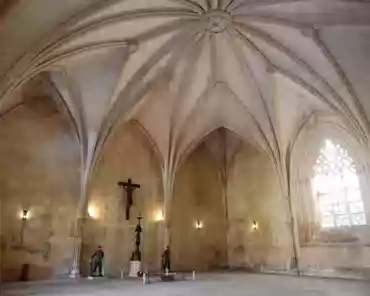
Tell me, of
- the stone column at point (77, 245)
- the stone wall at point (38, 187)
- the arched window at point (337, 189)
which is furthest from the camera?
the arched window at point (337, 189)

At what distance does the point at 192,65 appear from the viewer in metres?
13.2

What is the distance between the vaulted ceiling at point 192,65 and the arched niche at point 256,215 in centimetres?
150

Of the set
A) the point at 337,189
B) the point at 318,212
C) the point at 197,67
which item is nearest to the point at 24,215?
the point at 197,67

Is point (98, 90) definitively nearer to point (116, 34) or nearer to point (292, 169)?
point (116, 34)

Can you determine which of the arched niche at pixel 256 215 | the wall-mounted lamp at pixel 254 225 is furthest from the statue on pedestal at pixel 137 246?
the wall-mounted lamp at pixel 254 225

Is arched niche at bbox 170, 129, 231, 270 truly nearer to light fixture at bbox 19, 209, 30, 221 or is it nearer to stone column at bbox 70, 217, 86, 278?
stone column at bbox 70, 217, 86, 278

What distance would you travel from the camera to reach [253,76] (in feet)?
43.7

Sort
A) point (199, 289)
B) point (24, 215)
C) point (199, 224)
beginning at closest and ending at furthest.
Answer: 1. point (199, 289)
2. point (24, 215)
3. point (199, 224)

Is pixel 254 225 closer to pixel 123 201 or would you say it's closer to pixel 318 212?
pixel 318 212

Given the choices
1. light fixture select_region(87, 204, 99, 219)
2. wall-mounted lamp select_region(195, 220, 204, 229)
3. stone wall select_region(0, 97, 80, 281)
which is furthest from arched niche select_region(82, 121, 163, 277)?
wall-mounted lamp select_region(195, 220, 204, 229)

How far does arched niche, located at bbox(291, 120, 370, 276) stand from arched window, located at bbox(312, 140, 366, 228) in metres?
0.18

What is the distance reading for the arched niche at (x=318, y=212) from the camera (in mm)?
12319

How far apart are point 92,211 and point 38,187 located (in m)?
2.21

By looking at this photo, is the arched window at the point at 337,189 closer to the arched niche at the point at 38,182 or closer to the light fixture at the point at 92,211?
the light fixture at the point at 92,211
